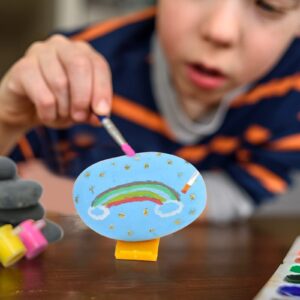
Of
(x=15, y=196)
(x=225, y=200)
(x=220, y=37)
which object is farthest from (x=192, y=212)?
(x=225, y=200)

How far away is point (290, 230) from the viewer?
2.20ft

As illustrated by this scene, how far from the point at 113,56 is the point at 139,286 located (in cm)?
67

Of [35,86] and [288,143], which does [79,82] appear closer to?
[35,86]

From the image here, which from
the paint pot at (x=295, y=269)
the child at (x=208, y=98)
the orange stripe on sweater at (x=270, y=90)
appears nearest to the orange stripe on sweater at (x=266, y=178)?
the child at (x=208, y=98)

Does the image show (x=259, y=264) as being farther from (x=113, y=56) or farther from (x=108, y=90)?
(x=113, y=56)

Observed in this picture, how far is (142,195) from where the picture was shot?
417 mm

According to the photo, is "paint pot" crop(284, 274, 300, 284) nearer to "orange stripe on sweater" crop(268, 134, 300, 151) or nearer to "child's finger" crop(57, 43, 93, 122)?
"child's finger" crop(57, 43, 93, 122)

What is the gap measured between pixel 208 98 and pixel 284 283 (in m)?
0.54

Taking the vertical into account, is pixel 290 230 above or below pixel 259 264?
below

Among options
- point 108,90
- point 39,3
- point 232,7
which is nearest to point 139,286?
point 108,90

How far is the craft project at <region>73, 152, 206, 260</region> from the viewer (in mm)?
417

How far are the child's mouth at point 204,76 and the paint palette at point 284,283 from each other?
0.40 metres

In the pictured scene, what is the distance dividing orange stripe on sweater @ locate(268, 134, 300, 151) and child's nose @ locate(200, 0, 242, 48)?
0.92 feet

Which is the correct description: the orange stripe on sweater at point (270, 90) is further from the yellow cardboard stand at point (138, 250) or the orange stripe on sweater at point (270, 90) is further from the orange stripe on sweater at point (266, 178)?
the yellow cardboard stand at point (138, 250)
